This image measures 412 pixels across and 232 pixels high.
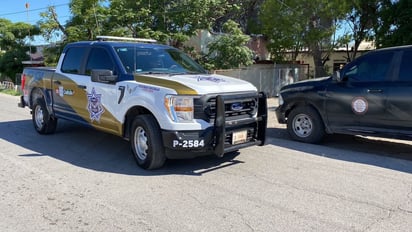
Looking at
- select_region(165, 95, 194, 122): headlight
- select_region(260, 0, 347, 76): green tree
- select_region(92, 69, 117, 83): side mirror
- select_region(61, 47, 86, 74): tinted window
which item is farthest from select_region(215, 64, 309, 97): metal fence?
select_region(165, 95, 194, 122): headlight

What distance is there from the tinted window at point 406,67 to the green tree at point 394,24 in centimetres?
1136

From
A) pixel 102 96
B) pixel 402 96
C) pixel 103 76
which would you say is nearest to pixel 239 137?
pixel 103 76

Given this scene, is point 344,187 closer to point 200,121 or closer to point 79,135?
point 200,121

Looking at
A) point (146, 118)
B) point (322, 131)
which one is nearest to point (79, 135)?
point (146, 118)

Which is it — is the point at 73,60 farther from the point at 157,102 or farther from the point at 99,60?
the point at 157,102

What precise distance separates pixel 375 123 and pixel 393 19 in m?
13.1

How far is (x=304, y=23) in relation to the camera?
1839cm

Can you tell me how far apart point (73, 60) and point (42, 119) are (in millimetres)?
1782

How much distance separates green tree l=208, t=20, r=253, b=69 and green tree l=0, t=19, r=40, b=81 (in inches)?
753

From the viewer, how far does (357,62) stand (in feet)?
23.5

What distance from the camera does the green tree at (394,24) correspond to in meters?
16.7

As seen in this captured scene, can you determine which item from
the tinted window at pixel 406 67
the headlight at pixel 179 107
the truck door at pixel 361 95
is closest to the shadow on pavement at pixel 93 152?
the headlight at pixel 179 107

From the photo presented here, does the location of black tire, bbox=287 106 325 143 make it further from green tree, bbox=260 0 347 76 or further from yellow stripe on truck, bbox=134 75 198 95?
green tree, bbox=260 0 347 76

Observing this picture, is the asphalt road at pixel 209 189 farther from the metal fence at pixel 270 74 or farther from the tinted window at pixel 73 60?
the metal fence at pixel 270 74
